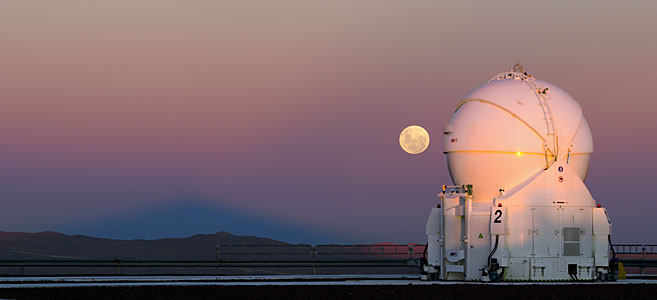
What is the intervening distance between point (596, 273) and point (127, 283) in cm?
1561

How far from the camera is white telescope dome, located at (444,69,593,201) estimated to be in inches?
1352

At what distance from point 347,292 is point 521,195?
953 centimetres

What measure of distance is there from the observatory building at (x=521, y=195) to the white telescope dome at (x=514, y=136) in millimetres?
34

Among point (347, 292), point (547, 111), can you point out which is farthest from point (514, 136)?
point (347, 292)

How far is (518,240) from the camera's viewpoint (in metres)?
33.7

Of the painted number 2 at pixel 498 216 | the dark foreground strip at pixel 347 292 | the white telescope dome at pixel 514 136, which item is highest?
the white telescope dome at pixel 514 136

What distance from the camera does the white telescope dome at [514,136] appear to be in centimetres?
3434

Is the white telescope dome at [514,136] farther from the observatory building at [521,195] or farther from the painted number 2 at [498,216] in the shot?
the painted number 2 at [498,216]

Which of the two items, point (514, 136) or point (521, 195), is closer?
point (521, 195)

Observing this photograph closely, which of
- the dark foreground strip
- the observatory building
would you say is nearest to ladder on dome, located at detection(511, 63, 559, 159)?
the observatory building

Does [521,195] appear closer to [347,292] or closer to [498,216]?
[498,216]

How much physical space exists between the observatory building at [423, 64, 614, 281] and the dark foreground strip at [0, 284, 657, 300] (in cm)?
353

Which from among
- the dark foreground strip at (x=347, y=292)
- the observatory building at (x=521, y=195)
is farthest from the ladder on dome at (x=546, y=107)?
the dark foreground strip at (x=347, y=292)

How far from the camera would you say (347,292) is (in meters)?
26.8
